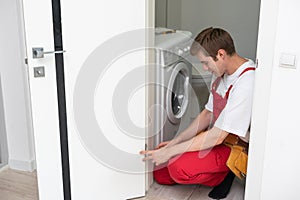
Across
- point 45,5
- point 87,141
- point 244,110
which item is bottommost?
point 87,141

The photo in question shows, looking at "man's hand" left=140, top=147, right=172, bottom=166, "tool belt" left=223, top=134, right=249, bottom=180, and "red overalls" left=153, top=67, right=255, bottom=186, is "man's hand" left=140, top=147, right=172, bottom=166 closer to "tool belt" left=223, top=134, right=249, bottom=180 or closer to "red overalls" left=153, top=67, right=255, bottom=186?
"red overalls" left=153, top=67, right=255, bottom=186

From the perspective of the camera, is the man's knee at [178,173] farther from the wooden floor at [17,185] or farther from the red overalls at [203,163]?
the wooden floor at [17,185]

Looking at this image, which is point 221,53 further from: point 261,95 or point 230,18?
point 230,18

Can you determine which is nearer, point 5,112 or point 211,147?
point 211,147

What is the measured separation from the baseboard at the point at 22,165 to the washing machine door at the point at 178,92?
99 centimetres

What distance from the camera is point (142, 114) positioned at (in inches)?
87.0

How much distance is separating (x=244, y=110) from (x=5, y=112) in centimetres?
155

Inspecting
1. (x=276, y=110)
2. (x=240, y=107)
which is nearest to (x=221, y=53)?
(x=240, y=107)

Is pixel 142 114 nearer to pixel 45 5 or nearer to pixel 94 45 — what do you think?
pixel 94 45

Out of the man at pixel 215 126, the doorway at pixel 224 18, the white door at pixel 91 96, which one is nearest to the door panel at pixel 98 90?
the white door at pixel 91 96

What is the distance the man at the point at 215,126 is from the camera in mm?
2096

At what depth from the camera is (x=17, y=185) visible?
2506mm

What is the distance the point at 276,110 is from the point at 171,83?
2.61 feet

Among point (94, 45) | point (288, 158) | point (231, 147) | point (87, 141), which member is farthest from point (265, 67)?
point (87, 141)
